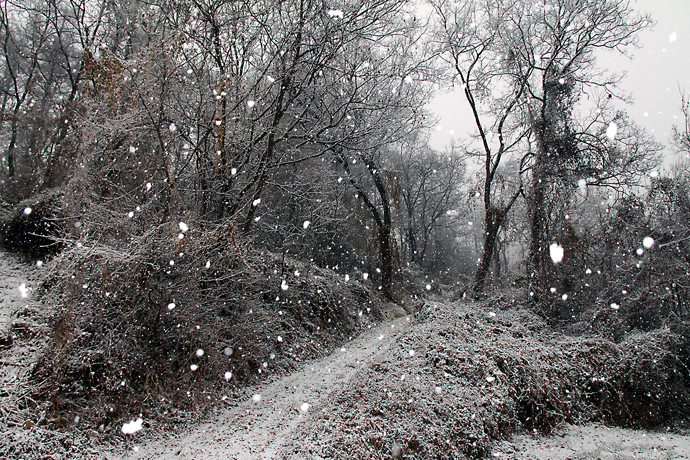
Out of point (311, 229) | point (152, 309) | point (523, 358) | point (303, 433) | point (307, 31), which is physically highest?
point (307, 31)

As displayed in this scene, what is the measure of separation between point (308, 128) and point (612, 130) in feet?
28.1

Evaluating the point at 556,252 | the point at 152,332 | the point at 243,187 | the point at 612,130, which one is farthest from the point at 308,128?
the point at 612,130

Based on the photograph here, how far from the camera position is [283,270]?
25.8 ft

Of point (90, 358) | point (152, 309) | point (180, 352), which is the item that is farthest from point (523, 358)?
point (90, 358)

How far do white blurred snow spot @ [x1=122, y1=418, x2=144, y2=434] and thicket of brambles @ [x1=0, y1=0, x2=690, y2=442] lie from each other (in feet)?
0.44

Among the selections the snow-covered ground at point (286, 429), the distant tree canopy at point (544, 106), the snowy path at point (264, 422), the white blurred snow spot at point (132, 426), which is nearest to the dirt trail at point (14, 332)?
the snow-covered ground at point (286, 429)

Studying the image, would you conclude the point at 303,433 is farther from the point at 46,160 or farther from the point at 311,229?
the point at 46,160

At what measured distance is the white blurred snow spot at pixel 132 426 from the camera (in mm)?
3498

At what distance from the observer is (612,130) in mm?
9805

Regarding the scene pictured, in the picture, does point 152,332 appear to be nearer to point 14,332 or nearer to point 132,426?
point 132,426

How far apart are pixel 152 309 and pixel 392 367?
3.14 metres

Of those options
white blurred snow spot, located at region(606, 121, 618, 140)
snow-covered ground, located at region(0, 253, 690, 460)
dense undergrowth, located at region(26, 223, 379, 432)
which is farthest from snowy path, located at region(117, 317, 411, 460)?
white blurred snow spot, located at region(606, 121, 618, 140)

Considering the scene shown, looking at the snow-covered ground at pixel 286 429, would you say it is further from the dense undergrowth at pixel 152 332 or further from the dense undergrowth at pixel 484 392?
the dense undergrowth at pixel 152 332

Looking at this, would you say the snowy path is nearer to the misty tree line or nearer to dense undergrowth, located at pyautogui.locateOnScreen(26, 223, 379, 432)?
dense undergrowth, located at pyautogui.locateOnScreen(26, 223, 379, 432)
